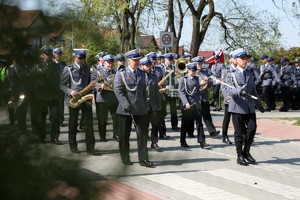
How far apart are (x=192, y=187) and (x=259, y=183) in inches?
41.0

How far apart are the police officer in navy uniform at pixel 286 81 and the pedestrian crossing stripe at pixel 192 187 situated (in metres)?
13.2

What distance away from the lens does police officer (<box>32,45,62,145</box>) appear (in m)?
1.53

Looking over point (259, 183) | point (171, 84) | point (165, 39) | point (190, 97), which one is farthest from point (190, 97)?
point (165, 39)

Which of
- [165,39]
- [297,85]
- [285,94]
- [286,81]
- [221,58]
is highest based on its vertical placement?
[165,39]

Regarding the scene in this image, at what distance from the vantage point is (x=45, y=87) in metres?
1.54

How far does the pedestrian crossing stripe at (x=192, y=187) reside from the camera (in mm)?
6695

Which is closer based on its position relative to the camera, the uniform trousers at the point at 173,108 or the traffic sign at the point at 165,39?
the uniform trousers at the point at 173,108

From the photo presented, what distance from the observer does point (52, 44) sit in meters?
1.52

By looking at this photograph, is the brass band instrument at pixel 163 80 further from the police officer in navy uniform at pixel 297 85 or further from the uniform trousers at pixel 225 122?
the police officer in navy uniform at pixel 297 85

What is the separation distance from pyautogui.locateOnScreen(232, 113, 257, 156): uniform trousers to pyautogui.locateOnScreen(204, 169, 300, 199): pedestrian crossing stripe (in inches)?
29.4

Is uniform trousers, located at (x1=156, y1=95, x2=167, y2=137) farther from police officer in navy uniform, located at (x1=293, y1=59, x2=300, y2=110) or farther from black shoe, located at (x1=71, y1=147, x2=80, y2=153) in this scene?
police officer in navy uniform, located at (x1=293, y1=59, x2=300, y2=110)

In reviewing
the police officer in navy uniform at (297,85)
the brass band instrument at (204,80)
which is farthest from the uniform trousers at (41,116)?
the police officer in navy uniform at (297,85)

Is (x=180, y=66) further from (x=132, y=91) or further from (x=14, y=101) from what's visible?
(x=14, y=101)

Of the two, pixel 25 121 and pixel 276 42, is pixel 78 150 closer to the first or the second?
pixel 25 121
